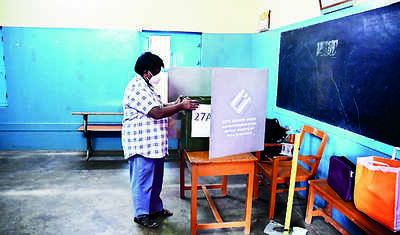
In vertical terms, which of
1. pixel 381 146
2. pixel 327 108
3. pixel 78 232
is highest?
pixel 327 108

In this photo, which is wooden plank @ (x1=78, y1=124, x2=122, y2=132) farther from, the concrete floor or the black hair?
the black hair

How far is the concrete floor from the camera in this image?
2516mm

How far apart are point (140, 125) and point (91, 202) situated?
125cm

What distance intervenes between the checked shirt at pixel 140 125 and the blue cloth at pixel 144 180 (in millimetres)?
102

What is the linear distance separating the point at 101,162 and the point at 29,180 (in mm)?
997

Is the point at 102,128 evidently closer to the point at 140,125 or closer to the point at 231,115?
the point at 140,125

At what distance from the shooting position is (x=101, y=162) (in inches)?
168

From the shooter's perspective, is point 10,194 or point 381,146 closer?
point 381,146

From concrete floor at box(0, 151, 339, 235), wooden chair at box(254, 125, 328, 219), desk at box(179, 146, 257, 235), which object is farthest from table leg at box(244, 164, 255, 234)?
wooden chair at box(254, 125, 328, 219)

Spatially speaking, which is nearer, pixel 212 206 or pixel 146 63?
pixel 146 63

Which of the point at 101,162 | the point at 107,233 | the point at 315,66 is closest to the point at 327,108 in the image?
the point at 315,66

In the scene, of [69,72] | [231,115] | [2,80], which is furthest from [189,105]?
[2,80]

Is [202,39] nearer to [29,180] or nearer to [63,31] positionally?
[63,31]

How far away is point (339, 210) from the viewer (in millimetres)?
2131
